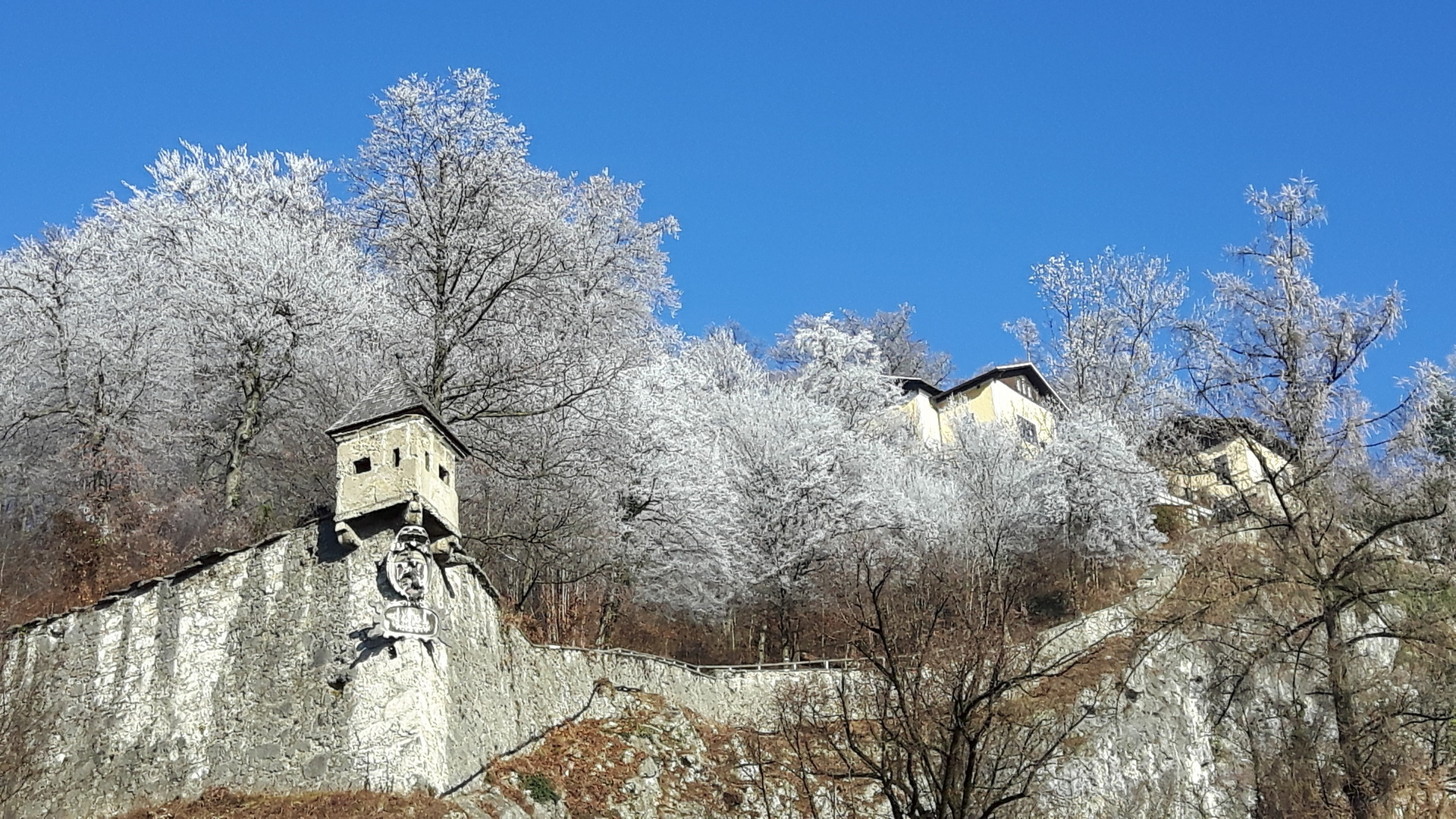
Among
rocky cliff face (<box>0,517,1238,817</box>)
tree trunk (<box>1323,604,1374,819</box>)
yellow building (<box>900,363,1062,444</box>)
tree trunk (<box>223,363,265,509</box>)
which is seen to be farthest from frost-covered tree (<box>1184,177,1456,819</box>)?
yellow building (<box>900,363,1062,444</box>)

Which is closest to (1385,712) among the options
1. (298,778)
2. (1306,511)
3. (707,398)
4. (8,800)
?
(1306,511)

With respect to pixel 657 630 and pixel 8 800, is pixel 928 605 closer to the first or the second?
pixel 657 630

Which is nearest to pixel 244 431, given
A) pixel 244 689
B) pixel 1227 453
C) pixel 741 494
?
pixel 244 689

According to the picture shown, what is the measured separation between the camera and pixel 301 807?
53.2 feet

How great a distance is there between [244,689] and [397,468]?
3.45m

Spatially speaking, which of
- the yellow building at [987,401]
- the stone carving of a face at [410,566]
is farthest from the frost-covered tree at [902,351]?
the stone carving of a face at [410,566]

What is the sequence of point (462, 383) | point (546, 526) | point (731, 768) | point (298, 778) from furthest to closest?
point (546, 526)
point (462, 383)
point (731, 768)
point (298, 778)

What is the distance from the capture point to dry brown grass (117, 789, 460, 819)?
16062 mm

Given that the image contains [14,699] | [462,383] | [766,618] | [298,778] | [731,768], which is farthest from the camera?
[766,618]

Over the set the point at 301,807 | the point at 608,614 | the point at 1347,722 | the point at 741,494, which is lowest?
the point at 1347,722

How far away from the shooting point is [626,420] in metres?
29.9

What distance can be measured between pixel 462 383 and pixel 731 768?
341 inches

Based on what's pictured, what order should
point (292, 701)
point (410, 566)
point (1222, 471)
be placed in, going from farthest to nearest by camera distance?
point (1222, 471), point (410, 566), point (292, 701)

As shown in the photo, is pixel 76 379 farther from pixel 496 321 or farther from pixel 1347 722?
pixel 1347 722
